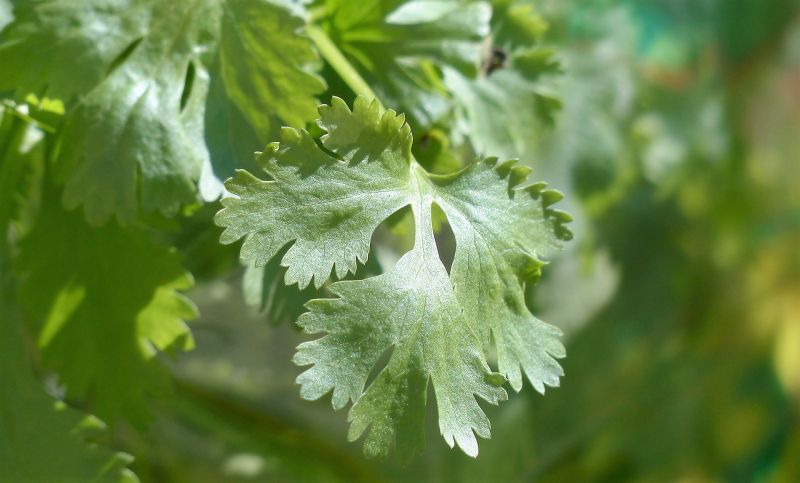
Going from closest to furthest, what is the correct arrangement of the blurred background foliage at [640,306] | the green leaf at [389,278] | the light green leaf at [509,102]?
the green leaf at [389,278]
the light green leaf at [509,102]
the blurred background foliage at [640,306]

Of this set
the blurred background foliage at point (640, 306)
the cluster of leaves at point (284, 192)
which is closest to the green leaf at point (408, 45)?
the cluster of leaves at point (284, 192)

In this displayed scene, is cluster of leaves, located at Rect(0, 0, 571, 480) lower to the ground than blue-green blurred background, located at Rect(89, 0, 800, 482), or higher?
higher

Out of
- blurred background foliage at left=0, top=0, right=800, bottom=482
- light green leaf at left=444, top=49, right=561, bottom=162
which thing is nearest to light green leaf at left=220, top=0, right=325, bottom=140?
light green leaf at left=444, top=49, right=561, bottom=162

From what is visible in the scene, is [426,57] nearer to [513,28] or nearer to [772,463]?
[513,28]

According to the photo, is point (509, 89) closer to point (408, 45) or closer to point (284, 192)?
point (408, 45)

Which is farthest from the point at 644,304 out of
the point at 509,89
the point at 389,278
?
the point at 389,278

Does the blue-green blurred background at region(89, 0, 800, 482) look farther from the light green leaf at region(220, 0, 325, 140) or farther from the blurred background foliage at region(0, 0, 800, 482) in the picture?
the light green leaf at region(220, 0, 325, 140)

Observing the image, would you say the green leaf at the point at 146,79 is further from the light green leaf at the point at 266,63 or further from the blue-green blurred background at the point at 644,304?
the blue-green blurred background at the point at 644,304
